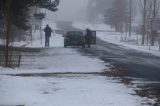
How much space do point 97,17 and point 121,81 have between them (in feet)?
497

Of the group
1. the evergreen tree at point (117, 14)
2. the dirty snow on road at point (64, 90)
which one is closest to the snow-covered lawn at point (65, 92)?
the dirty snow on road at point (64, 90)

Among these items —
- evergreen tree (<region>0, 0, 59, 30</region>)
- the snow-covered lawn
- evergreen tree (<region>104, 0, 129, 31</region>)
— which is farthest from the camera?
evergreen tree (<region>104, 0, 129, 31</region>)

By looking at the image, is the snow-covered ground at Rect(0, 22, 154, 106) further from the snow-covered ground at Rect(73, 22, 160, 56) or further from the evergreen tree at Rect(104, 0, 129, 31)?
the evergreen tree at Rect(104, 0, 129, 31)

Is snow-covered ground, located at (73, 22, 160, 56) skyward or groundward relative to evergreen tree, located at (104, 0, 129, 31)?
groundward

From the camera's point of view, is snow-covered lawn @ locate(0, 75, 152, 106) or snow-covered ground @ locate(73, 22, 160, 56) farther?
snow-covered ground @ locate(73, 22, 160, 56)

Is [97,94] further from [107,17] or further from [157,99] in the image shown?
[107,17]

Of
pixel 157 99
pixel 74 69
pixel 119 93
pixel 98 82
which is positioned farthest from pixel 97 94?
pixel 74 69

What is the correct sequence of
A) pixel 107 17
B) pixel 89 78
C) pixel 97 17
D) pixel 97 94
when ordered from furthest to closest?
1. pixel 97 17
2. pixel 107 17
3. pixel 89 78
4. pixel 97 94

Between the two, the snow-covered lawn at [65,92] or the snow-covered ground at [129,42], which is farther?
the snow-covered ground at [129,42]

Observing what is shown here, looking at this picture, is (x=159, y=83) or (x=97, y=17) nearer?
(x=159, y=83)

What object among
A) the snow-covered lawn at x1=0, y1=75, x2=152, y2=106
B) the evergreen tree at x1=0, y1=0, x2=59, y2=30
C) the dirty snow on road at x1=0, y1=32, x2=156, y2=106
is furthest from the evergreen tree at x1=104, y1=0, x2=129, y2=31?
the snow-covered lawn at x1=0, y1=75, x2=152, y2=106

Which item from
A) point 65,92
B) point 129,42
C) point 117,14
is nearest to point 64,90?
point 65,92

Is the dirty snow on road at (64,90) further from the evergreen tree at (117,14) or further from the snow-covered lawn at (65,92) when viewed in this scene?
the evergreen tree at (117,14)

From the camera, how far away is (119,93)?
559 inches
